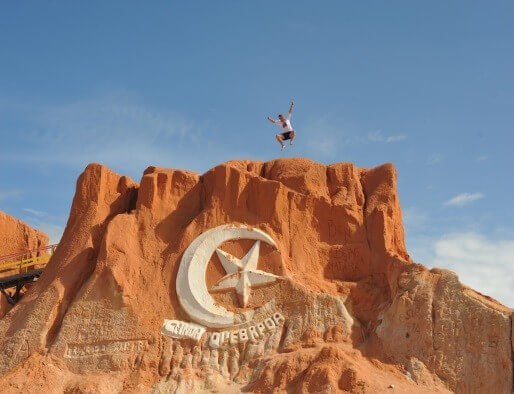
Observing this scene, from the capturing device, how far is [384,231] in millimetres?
31594

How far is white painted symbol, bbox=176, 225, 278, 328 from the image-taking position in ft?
99.7

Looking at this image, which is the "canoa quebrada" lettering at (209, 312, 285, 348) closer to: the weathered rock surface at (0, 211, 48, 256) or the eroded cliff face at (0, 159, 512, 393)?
the eroded cliff face at (0, 159, 512, 393)

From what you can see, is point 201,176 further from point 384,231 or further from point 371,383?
point 371,383

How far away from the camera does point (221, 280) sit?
31.1 m

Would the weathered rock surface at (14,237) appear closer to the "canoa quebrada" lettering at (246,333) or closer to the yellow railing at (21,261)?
the yellow railing at (21,261)

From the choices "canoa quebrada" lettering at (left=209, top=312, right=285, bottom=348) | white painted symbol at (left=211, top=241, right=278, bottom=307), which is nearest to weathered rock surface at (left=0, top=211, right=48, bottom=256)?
white painted symbol at (left=211, top=241, right=278, bottom=307)

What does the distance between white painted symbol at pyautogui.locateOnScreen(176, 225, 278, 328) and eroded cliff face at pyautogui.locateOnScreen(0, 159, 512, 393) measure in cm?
15

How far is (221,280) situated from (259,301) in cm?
154

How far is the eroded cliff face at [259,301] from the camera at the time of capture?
27.5 m

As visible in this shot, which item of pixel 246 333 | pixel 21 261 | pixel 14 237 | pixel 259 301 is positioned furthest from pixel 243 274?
pixel 14 237

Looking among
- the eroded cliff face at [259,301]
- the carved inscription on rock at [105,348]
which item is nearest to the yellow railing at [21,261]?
the eroded cliff face at [259,301]

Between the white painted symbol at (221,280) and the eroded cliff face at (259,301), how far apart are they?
0.15 meters

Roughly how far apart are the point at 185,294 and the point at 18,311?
6.16 meters

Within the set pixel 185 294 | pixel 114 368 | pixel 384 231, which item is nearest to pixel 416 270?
pixel 384 231
